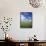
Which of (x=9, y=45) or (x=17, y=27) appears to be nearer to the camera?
(x=9, y=45)

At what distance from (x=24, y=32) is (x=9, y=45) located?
83 cm

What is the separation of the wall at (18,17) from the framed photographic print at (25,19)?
0.34 feet

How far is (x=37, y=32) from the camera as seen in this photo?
14.6 ft

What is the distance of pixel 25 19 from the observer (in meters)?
4.46

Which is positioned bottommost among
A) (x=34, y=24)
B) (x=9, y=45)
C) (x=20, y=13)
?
(x=9, y=45)

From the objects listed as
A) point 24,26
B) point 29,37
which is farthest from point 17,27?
point 29,37

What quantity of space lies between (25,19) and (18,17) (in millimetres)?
249

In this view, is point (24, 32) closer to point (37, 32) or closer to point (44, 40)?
point (37, 32)

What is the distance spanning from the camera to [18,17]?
446 cm

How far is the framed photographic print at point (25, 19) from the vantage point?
445cm

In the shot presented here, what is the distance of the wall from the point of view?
4430 millimetres

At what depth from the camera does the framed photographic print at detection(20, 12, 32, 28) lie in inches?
175

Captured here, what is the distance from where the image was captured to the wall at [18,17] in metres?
4.43

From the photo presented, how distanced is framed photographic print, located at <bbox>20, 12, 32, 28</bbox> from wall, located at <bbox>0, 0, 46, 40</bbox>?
4.1 inches
